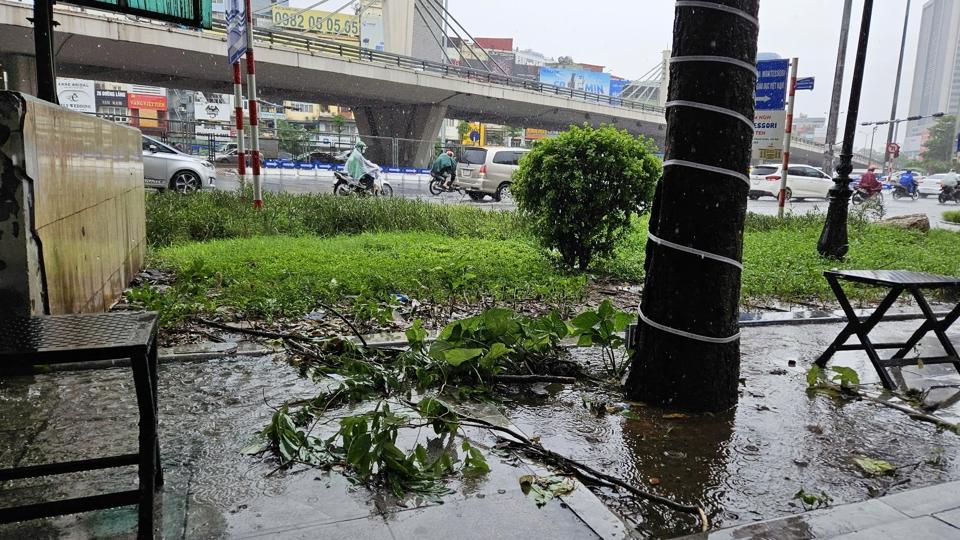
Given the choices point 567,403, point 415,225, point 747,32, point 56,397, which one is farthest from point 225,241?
point 747,32

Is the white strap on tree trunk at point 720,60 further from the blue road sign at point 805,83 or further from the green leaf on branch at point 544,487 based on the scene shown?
the blue road sign at point 805,83

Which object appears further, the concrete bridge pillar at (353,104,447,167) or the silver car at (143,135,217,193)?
the concrete bridge pillar at (353,104,447,167)

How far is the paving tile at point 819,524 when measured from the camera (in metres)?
2.46

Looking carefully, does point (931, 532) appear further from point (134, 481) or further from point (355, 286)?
point (355, 286)

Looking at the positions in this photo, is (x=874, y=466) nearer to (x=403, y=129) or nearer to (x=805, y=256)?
(x=805, y=256)

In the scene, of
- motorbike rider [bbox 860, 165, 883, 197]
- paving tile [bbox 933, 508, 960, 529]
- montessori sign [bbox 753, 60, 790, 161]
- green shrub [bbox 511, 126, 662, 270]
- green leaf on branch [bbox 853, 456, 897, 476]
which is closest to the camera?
paving tile [bbox 933, 508, 960, 529]

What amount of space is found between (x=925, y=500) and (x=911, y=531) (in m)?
0.32

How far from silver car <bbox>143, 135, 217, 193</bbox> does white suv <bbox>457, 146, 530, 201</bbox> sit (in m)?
8.71

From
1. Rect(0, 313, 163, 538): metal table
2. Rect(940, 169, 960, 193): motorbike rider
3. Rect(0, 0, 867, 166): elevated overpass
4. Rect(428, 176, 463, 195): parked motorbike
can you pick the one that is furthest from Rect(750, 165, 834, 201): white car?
Rect(0, 313, 163, 538): metal table

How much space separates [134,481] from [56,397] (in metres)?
1.17

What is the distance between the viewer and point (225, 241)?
922cm

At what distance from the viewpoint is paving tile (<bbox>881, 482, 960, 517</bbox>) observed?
8.80 feet

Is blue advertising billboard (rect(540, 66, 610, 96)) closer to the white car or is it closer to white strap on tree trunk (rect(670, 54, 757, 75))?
the white car

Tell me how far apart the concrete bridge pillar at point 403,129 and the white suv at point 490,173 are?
2198 centimetres
